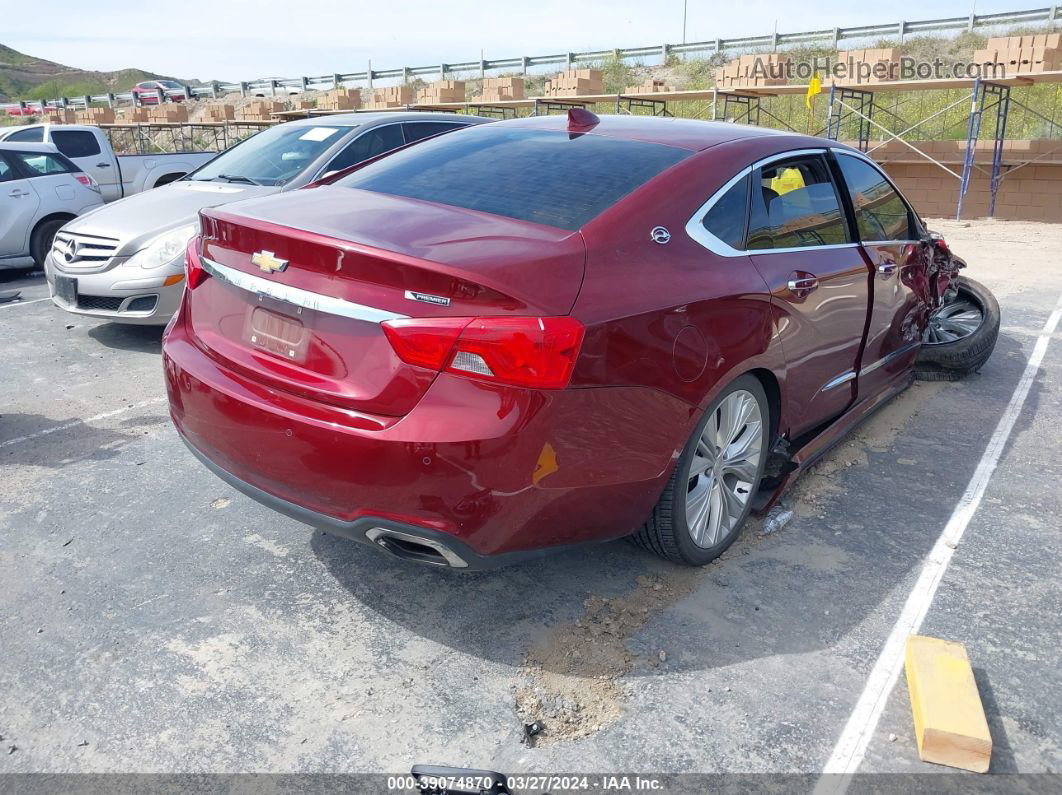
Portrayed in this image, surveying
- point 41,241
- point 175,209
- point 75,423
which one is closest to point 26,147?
point 41,241

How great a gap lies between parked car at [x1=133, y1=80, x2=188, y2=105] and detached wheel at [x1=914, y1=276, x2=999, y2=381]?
180 feet

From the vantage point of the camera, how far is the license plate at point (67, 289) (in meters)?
6.24

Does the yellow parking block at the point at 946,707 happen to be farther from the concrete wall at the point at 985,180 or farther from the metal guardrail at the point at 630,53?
the metal guardrail at the point at 630,53

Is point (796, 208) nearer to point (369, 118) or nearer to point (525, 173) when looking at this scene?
point (525, 173)

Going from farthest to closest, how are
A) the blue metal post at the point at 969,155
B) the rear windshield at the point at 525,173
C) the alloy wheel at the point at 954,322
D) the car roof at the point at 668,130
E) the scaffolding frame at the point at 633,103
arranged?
1. the scaffolding frame at the point at 633,103
2. the blue metal post at the point at 969,155
3. the alloy wheel at the point at 954,322
4. the car roof at the point at 668,130
5. the rear windshield at the point at 525,173

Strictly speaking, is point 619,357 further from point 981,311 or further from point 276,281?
point 981,311

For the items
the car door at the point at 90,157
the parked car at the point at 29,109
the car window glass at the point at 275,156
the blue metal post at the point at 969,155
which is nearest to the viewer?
the car window glass at the point at 275,156

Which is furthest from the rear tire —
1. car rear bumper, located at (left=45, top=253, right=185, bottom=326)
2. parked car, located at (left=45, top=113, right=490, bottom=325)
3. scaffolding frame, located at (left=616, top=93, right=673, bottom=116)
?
scaffolding frame, located at (left=616, top=93, right=673, bottom=116)

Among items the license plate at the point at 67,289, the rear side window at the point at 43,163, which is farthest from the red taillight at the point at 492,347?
the rear side window at the point at 43,163

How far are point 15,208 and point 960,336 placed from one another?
9.45m

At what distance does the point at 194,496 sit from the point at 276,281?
1611 millimetres

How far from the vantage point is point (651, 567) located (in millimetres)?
3336

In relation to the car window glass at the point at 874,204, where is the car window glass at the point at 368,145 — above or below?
above

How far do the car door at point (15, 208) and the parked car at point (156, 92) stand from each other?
4758 cm
